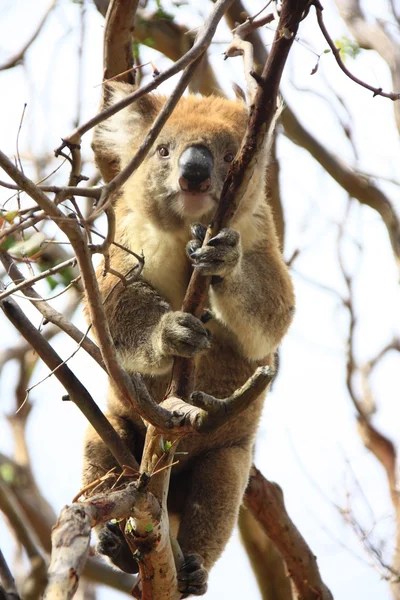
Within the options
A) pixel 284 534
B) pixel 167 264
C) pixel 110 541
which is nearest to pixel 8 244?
pixel 167 264

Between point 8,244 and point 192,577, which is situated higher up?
point 8,244

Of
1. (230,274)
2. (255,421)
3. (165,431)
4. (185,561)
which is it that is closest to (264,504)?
(255,421)

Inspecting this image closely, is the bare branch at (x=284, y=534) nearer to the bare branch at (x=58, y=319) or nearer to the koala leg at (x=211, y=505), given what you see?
the koala leg at (x=211, y=505)

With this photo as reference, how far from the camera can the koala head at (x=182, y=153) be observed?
11.0 ft

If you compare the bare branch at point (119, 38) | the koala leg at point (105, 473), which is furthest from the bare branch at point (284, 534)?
the bare branch at point (119, 38)

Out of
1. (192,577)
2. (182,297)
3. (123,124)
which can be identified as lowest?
(192,577)

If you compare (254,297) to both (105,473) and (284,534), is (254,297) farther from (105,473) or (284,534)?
(284,534)

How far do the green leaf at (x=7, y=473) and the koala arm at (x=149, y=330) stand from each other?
2.18 meters

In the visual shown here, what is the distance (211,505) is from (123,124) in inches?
75.6

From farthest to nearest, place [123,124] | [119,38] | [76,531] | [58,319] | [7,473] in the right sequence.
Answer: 1. [7,473]
2. [119,38]
3. [123,124]
4. [58,319]
5. [76,531]

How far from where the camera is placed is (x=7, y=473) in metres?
5.53

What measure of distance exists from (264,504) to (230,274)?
218 cm

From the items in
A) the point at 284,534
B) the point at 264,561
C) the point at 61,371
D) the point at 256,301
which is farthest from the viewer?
the point at 264,561

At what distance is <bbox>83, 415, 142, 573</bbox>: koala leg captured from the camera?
11.0 ft
